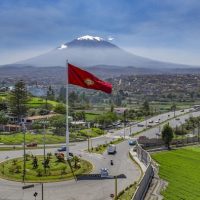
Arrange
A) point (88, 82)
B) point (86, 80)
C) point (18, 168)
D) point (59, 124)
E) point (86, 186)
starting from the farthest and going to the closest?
point (59, 124), point (18, 168), point (86, 80), point (88, 82), point (86, 186)

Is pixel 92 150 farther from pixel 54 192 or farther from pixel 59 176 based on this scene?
pixel 54 192

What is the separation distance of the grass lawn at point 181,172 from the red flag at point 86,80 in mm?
10329

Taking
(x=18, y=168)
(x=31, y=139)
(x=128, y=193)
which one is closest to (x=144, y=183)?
(x=128, y=193)

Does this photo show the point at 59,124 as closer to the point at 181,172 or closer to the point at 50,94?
the point at 181,172

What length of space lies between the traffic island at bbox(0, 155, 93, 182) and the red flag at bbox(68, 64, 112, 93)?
7.68 meters

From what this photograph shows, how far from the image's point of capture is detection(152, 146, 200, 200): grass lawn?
128 feet

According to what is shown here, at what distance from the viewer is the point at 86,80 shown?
41219mm

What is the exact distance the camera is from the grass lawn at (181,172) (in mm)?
38906

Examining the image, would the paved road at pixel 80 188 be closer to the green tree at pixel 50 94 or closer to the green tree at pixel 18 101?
the green tree at pixel 18 101

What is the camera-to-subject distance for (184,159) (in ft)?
192

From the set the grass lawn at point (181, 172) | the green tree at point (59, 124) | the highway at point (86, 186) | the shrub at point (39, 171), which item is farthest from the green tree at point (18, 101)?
the shrub at point (39, 171)

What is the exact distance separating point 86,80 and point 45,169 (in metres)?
8.82

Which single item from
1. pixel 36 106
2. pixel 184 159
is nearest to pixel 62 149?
pixel 184 159

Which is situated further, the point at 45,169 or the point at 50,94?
the point at 50,94
